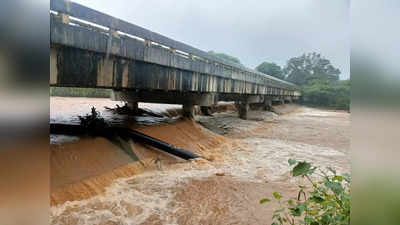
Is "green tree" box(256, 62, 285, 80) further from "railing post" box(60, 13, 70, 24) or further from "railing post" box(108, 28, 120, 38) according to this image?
"railing post" box(60, 13, 70, 24)

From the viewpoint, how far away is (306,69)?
61.9 meters

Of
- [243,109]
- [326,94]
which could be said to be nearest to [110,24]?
[243,109]

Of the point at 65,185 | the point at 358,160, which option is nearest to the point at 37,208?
the point at 358,160

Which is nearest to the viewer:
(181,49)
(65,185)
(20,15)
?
(20,15)

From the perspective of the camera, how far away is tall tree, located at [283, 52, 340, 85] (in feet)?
193

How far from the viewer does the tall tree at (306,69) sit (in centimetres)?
5888

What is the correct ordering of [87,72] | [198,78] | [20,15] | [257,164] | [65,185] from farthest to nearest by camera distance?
[198,78] → [257,164] → [87,72] → [65,185] → [20,15]

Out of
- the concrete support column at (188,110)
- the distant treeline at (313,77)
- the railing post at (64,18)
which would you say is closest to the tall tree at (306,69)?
the distant treeline at (313,77)

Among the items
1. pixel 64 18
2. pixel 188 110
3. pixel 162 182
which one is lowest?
pixel 162 182

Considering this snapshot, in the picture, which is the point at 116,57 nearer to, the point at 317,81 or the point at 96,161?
the point at 96,161

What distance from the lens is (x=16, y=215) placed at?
802 millimetres

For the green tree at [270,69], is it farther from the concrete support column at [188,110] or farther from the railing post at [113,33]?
the railing post at [113,33]

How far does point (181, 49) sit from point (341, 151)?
26.8 feet

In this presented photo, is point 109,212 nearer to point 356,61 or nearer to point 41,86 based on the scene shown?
point 41,86
